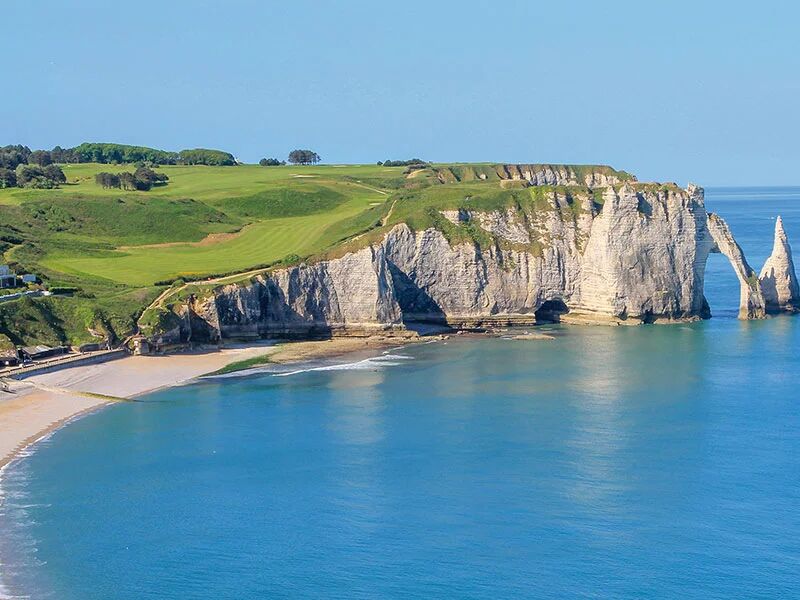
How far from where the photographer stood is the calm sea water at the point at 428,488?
3950 centimetres

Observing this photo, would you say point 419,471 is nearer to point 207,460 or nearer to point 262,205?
point 207,460

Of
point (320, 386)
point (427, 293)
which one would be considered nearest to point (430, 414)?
point (320, 386)

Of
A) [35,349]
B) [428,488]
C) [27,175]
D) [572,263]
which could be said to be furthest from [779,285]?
[27,175]

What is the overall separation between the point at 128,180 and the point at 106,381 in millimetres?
63108

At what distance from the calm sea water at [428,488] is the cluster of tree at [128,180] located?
210ft

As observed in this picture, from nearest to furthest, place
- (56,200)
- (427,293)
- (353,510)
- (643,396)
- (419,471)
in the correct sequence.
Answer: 1. (353,510)
2. (419,471)
3. (643,396)
4. (427,293)
5. (56,200)

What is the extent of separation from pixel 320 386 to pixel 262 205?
180ft

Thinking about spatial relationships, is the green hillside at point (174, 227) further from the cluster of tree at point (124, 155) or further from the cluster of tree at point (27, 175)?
the cluster of tree at point (124, 155)

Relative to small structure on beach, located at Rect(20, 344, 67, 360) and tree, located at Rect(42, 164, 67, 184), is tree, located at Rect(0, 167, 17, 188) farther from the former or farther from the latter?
small structure on beach, located at Rect(20, 344, 67, 360)

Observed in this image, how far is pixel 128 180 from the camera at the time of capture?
130 meters

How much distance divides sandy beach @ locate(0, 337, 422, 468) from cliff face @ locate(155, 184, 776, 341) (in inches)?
271

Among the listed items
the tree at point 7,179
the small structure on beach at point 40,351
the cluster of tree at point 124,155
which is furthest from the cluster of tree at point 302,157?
the small structure on beach at point 40,351

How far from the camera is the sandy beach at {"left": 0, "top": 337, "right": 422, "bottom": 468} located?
60.2m

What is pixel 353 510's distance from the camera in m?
45.8
